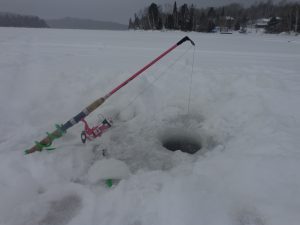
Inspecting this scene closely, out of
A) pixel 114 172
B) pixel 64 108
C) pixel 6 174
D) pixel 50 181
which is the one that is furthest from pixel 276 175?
pixel 64 108

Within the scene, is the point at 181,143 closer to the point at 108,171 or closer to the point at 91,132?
the point at 91,132

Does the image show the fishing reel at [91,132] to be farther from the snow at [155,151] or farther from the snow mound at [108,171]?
the snow mound at [108,171]

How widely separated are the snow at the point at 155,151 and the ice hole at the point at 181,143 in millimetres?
111

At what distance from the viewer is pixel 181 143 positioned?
4.18 metres

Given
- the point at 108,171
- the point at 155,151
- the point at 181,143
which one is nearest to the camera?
the point at 108,171

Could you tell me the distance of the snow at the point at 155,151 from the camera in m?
2.25

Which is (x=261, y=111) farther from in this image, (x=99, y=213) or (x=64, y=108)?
(x=64, y=108)

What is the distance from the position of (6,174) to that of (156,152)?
2010 millimetres

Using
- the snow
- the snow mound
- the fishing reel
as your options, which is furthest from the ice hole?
the snow mound

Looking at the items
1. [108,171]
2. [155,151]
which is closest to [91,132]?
[108,171]

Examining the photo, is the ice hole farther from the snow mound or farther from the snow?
the snow mound

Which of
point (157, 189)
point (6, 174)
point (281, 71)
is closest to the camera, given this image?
point (157, 189)

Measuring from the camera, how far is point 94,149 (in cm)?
333

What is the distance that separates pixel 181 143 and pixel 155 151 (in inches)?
40.1
